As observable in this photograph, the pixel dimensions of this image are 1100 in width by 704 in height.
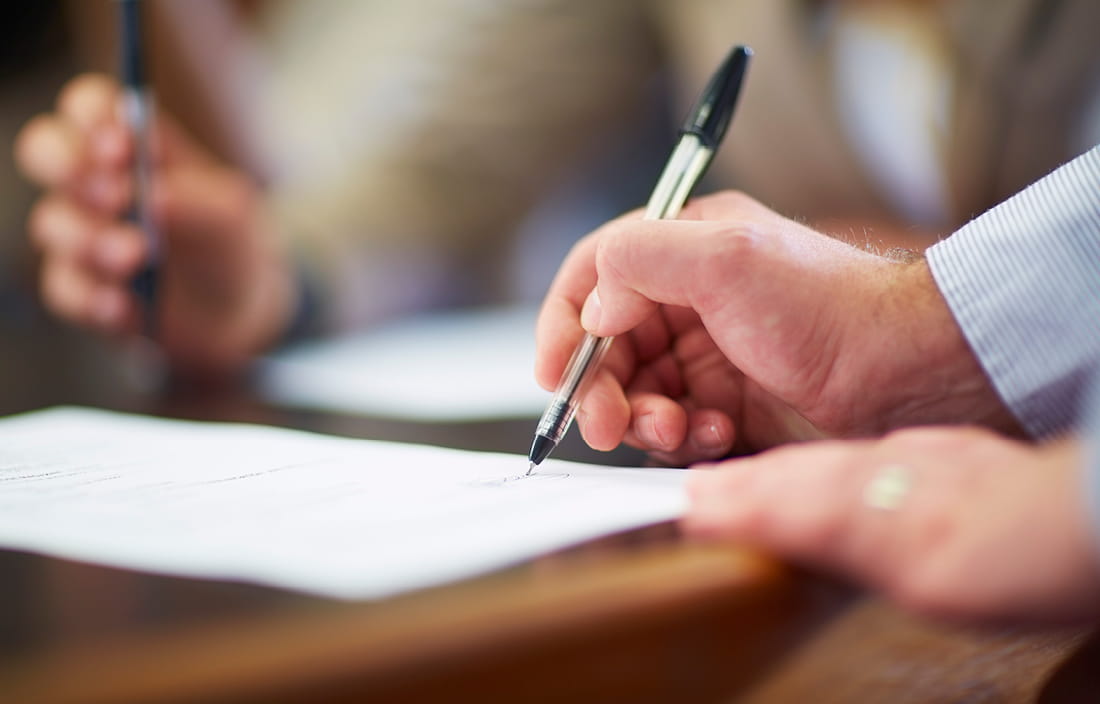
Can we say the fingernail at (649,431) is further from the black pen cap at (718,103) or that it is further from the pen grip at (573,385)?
the black pen cap at (718,103)

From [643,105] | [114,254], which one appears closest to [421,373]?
[114,254]

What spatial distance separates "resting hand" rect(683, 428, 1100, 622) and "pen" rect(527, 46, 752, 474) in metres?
0.16

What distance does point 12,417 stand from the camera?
535mm

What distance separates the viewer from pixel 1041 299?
348 mm

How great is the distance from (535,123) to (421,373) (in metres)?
0.77

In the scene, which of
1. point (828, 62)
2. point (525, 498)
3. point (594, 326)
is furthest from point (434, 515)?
point (828, 62)

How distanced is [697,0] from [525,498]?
115 cm

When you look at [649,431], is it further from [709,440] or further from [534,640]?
[534,640]

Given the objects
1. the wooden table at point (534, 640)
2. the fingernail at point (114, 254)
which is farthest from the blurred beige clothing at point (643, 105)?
the wooden table at point (534, 640)

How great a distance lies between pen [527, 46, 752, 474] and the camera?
410mm

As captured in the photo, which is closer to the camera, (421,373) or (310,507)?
(310,507)

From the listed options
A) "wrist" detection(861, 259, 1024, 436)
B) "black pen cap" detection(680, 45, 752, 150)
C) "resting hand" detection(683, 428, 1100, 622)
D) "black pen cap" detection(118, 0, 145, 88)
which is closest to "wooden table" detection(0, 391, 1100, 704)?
"resting hand" detection(683, 428, 1100, 622)

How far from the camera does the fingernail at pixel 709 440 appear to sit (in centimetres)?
41

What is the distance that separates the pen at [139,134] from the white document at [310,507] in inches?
12.2
